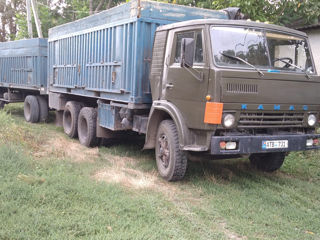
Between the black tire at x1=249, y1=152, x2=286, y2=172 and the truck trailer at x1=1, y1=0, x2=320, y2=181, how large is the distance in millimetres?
17

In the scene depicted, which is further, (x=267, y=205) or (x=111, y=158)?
(x=111, y=158)

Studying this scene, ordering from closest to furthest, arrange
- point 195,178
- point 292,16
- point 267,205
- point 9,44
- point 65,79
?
point 267,205 → point 195,178 → point 65,79 → point 292,16 → point 9,44

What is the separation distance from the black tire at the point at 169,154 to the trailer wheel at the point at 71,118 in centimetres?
363

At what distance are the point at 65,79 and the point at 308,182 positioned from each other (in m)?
6.29

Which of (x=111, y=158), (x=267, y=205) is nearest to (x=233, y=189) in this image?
(x=267, y=205)

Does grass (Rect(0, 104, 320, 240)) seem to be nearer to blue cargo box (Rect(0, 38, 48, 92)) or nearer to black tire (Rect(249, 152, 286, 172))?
black tire (Rect(249, 152, 286, 172))

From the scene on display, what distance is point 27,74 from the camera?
39.6 ft

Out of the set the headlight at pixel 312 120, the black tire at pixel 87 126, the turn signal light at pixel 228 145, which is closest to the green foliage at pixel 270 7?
the headlight at pixel 312 120

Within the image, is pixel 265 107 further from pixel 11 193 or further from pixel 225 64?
pixel 11 193

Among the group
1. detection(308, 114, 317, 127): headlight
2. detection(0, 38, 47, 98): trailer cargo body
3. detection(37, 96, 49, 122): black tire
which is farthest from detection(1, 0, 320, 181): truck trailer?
detection(37, 96, 49, 122): black tire

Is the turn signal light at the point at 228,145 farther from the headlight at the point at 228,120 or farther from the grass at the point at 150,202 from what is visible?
the grass at the point at 150,202

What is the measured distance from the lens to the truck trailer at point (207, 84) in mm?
4922

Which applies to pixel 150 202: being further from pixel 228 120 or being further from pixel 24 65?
pixel 24 65

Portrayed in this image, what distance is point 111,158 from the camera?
714 cm
